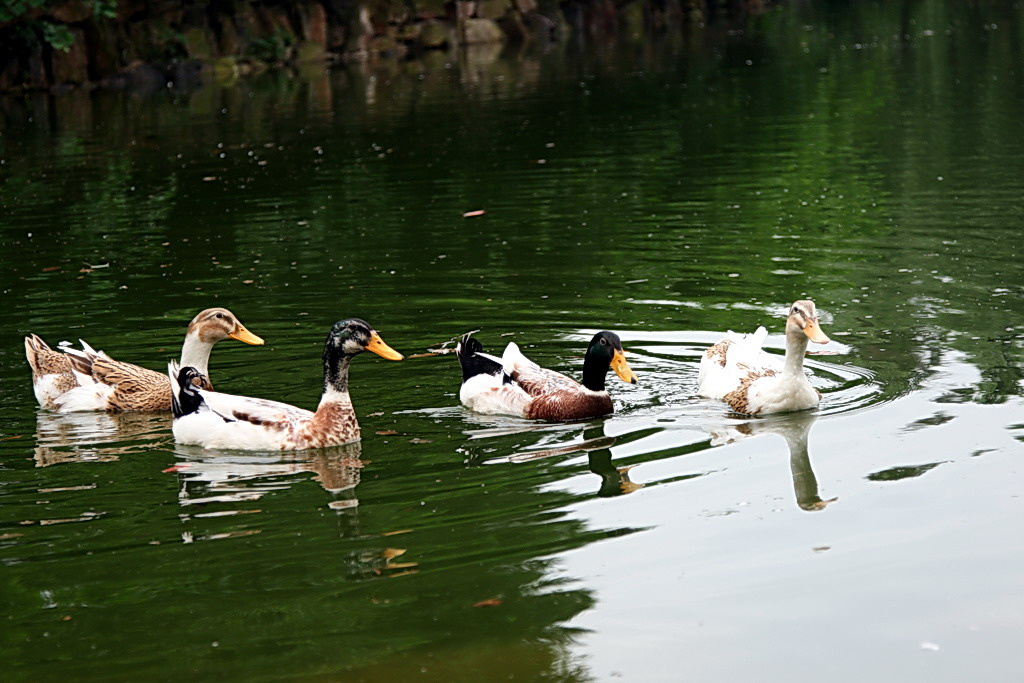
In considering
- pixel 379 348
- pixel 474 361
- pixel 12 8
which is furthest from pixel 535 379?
pixel 12 8

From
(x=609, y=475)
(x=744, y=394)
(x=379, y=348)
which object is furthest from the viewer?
(x=744, y=394)

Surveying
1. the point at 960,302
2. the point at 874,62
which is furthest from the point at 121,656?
the point at 874,62

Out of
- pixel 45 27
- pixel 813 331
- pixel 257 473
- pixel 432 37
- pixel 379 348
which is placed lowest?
pixel 257 473

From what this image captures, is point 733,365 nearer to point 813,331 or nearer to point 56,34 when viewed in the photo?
point 813,331

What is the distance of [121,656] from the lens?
6301 millimetres

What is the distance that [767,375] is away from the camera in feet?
32.5

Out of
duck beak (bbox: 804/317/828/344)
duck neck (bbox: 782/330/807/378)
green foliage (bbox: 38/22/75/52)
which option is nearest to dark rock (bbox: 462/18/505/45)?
green foliage (bbox: 38/22/75/52)

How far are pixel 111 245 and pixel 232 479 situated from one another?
9.32 m

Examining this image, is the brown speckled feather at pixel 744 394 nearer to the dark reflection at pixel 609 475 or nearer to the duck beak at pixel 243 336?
the dark reflection at pixel 609 475

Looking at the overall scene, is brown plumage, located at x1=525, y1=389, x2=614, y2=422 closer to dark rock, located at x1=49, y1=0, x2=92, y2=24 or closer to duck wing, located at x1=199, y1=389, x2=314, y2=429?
duck wing, located at x1=199, y1=389, x2=314, y2=429

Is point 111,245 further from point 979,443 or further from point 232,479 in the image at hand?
point 979,443

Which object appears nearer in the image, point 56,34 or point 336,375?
point 336,375

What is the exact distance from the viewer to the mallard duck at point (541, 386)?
988 cm

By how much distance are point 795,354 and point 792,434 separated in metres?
0.67
